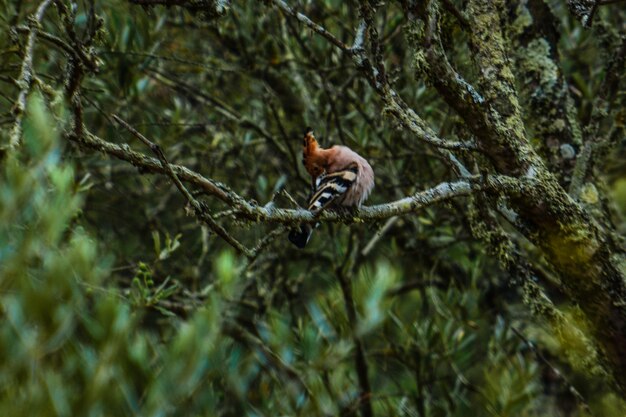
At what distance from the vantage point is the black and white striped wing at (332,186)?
320 centimetres

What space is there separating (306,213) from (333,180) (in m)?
1.03

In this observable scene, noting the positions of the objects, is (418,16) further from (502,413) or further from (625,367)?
(502,413)

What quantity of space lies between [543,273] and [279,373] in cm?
153

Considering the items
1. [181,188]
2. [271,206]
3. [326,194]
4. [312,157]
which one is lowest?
[181,188]

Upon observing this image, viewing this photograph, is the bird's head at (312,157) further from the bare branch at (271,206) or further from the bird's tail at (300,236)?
the bare branch at (271,206)

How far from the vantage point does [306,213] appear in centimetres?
246

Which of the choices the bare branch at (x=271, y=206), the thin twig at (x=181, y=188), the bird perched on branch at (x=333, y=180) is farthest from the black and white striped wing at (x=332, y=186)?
the thin twig at (x=181, y=188)

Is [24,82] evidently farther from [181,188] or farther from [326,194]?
[326,194]

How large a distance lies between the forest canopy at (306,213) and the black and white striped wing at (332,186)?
162mm

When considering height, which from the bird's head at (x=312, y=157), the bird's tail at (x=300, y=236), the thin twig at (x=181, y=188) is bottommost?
the thin twig at (x=181, y=188)

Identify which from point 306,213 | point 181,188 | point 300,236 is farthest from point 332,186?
point 181,188

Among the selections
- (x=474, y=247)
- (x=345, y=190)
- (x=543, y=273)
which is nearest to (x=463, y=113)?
(x=345, y=190)

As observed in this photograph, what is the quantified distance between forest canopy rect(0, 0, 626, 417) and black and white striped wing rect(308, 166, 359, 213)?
16 centimetres

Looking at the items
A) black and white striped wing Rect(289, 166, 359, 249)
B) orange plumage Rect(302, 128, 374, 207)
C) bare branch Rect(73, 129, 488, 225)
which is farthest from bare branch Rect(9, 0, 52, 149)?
orange plumage Rect(302, 128, 374, 207)
